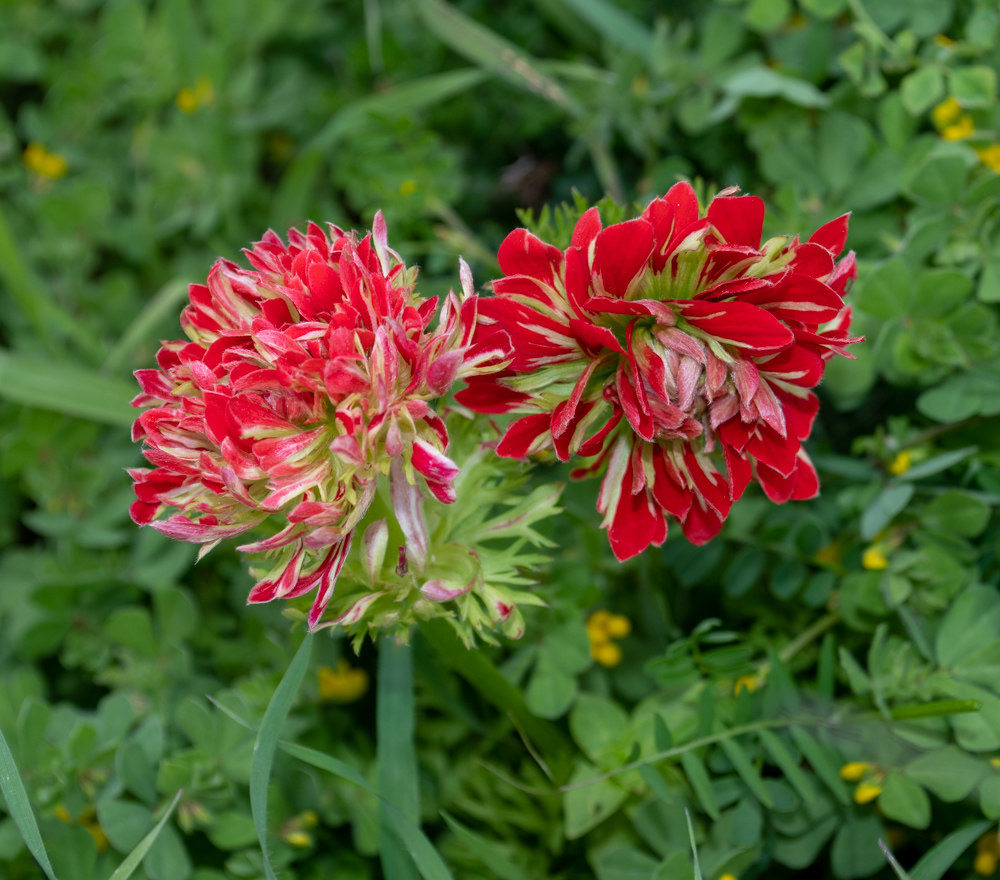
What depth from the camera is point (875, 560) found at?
1.50 m

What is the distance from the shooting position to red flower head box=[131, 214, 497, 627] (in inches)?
38.3

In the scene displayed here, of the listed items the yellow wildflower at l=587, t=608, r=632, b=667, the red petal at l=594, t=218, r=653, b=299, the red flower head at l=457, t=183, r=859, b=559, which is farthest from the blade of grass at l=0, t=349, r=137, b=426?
the red petal at l=594, t=218, r=653, b=299

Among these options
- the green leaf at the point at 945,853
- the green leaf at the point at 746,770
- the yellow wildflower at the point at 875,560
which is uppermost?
the yellow wildflower at the point at 875,560

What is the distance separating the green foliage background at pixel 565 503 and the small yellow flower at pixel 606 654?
2.7 inches

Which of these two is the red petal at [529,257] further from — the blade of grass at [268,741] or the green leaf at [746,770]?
the green leaf at [746,770]

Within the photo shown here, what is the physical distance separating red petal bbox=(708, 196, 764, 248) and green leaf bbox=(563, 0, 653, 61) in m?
1.31

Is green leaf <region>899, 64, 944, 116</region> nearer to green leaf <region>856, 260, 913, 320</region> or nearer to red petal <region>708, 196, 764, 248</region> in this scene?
green leaf <region>856, 260, 913, 320</region>

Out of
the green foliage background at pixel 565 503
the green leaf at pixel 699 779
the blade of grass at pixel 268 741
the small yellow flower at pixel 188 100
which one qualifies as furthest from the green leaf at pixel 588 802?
the small yellow flower at pixel 188 100

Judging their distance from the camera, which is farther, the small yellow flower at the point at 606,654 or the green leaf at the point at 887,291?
the small yellow flower at the point at 606,654

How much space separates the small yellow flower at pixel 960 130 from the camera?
1718mm

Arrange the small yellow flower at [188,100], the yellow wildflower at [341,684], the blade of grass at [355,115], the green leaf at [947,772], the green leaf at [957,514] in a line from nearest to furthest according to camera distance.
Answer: the green leaf at [947,772] < the green leaf at [957,514] < the yellow wildflower at [341,684] < the blade of grass at [355,115] < the small yellow flower at [188,100]

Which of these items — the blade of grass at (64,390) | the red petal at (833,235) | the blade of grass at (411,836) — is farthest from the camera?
the blade of grass at (64,390)

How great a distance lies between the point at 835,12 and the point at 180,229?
181cm

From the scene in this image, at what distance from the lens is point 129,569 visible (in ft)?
6.71
